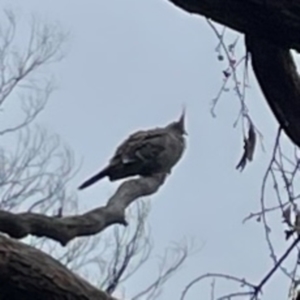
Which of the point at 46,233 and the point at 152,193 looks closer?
the point at 46,233

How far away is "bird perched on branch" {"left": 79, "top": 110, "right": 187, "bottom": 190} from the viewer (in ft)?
8.75

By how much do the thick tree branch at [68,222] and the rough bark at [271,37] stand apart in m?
0.61

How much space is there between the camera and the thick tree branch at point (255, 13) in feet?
3.78

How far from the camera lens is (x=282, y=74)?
1.46 m

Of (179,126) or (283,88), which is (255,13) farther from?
(179,126)

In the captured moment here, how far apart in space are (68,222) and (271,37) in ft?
2.66

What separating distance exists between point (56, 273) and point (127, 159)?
1.14 meters

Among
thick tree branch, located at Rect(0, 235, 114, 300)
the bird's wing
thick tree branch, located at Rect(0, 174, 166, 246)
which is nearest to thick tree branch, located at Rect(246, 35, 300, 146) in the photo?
thick tree branch, located at Rect(0, 235, 114, 300)

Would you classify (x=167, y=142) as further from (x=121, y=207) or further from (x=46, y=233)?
(x=46, y=233)

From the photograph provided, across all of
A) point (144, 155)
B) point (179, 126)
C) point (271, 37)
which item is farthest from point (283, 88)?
point (179, 126)

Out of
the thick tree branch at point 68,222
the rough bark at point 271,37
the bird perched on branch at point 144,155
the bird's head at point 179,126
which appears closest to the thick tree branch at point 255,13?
Result: the rough bark at point 271,37

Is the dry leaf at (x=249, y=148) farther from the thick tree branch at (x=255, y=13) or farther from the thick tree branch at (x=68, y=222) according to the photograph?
the thick tree branch at (x=68, y=222)

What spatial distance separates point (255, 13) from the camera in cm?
117

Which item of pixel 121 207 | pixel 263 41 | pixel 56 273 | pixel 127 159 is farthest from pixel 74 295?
pixel 127 159
